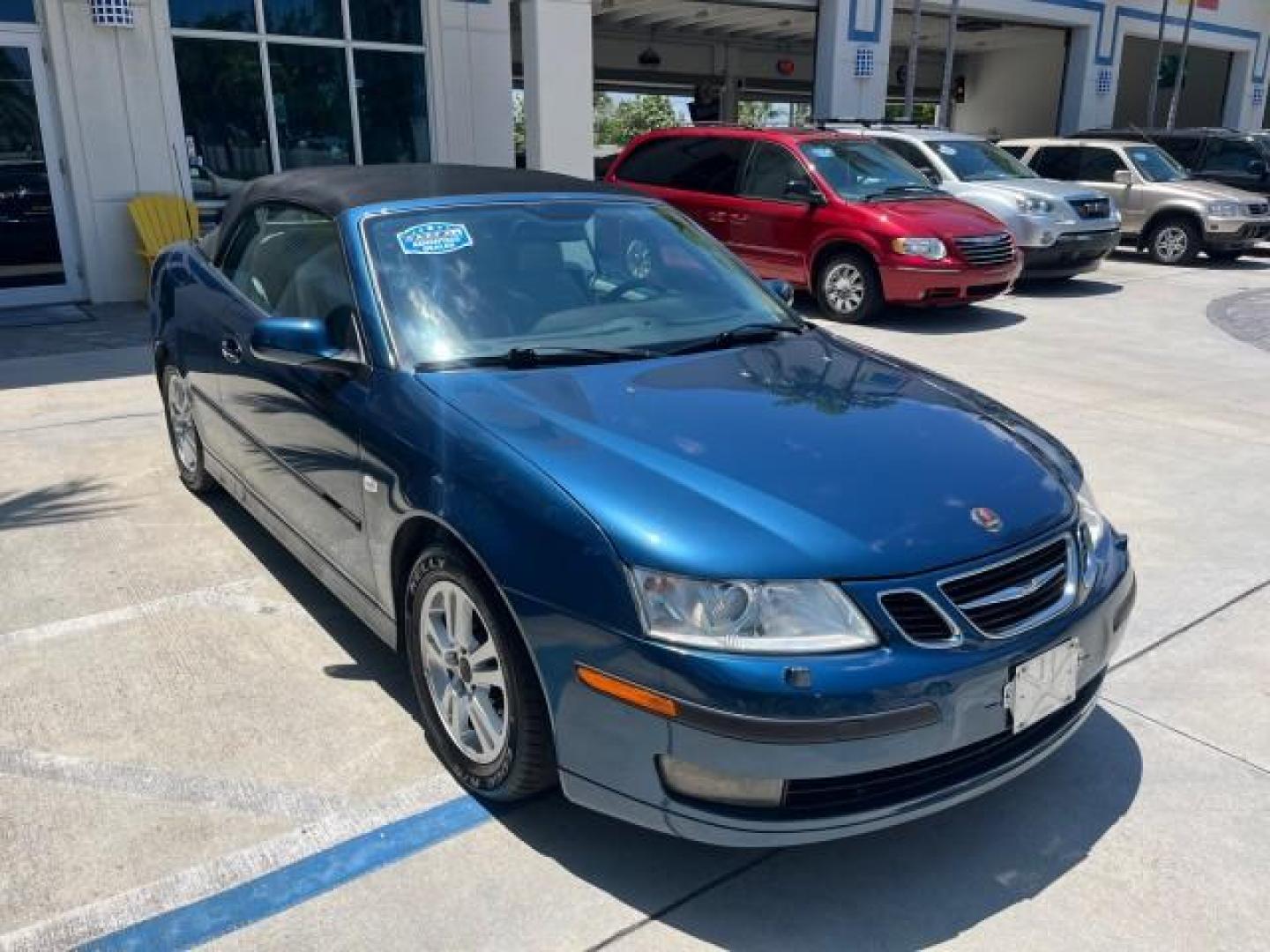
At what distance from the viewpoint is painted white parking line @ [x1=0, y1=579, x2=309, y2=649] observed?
3762 millimetres

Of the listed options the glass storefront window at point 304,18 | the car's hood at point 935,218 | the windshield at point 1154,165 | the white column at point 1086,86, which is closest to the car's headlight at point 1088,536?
the car's hood at point 935,218

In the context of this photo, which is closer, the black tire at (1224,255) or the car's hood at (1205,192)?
the car's hood at (1205,192)

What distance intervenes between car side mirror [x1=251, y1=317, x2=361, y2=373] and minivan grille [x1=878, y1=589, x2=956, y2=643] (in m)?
1.77

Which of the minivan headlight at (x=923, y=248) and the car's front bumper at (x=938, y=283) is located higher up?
the minivan headlight at (x=923, y=248)

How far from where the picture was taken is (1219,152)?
52.4 feet

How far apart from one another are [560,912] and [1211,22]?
29883 mm

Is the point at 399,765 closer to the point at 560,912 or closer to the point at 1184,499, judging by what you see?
the point at 560,912

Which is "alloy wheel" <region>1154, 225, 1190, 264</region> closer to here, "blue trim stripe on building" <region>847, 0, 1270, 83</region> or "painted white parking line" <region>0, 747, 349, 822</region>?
"blue trim stripe on building" <region>847, 0, 1270, 83</region>

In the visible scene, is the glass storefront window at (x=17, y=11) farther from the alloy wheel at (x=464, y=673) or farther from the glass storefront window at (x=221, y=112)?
the alloy wheel at (x=464, y=673)

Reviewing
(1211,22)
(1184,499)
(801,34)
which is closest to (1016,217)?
(1184,499)

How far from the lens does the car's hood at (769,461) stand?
229 cm

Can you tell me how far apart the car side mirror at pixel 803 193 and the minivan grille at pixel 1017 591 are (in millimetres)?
7642

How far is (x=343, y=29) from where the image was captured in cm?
1168

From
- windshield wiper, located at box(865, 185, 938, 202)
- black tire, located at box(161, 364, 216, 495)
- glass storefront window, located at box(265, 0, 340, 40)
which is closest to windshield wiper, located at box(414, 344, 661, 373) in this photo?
black tire, located at box(161, 364, 216, 495)
